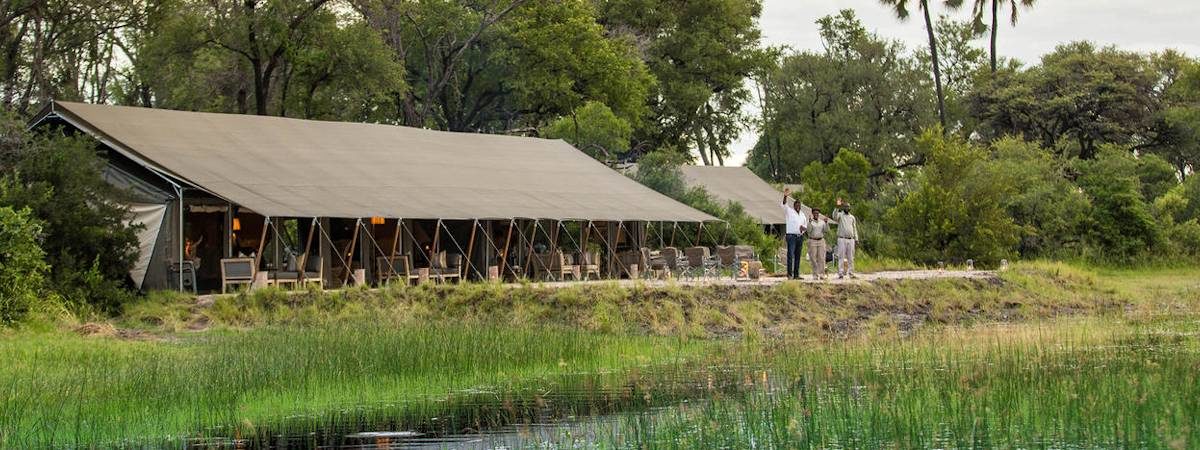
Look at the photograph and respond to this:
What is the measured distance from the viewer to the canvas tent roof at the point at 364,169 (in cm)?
2459

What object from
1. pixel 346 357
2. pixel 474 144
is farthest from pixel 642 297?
pixel 474 144

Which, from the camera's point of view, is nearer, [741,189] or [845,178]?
[741,189]

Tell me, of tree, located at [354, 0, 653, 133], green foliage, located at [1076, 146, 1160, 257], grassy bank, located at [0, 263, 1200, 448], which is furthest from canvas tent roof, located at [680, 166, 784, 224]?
grassy bank, located at [0, 263, 1200, 448]

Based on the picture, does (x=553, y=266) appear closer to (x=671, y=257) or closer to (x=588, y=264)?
(x=588, y=264)

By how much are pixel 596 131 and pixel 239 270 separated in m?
21.2

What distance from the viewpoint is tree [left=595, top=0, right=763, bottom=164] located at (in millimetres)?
55312

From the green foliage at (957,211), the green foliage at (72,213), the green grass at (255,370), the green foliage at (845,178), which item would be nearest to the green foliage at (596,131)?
the green foliage at (845,178)

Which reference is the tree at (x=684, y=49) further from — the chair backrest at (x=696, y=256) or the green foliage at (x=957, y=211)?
the chair backrest at (x=696, y=256)

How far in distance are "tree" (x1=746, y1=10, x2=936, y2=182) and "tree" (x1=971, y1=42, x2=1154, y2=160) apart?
3830mm

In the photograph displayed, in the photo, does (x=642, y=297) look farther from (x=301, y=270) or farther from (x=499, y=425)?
(x=499, y=425)

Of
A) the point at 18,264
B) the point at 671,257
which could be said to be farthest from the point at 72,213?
the point at 671,257

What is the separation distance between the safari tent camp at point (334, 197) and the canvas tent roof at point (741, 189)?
11.6m

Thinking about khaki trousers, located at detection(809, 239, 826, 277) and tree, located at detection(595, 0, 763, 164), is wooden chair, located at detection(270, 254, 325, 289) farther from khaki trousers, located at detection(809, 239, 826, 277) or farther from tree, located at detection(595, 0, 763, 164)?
tree, located at detection(595, 0, 763, 164)

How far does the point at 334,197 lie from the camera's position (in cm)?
2552
